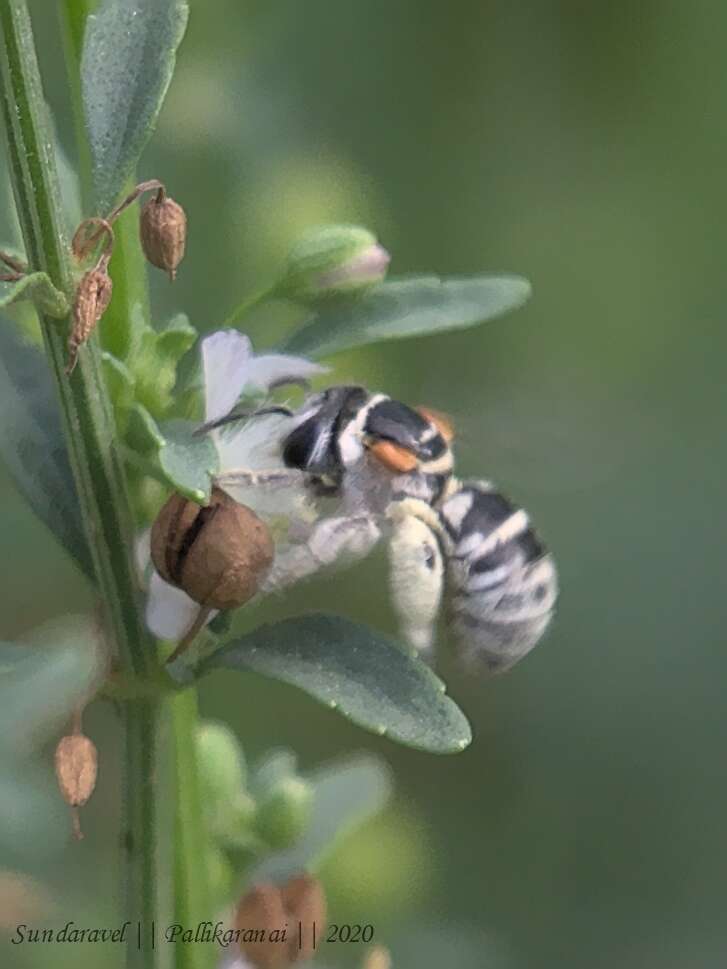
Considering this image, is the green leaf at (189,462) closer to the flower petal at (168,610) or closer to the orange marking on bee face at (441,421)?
the flower petal at (168,610)

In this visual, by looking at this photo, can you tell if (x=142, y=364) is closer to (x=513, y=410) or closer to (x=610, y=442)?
(x=513, y=410)

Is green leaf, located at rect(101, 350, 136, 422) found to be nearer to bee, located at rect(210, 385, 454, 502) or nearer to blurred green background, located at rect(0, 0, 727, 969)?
bee, located at rect(210, 385, 454, 502)

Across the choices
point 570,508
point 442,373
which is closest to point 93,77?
point 442,373

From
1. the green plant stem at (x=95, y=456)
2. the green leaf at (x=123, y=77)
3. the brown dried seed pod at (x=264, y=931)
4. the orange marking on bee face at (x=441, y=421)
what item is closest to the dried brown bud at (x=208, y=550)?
the green plant stem at (x=95, y=456)

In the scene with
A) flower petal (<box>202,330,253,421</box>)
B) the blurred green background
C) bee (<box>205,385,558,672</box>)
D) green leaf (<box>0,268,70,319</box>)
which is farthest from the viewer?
the blurred green background

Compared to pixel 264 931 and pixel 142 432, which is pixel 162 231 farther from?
pixel 264 931

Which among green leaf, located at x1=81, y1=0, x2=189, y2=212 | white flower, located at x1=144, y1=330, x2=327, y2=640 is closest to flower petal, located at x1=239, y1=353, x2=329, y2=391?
white flower, located at x1=144, y1=330, x2=327, y2=640
